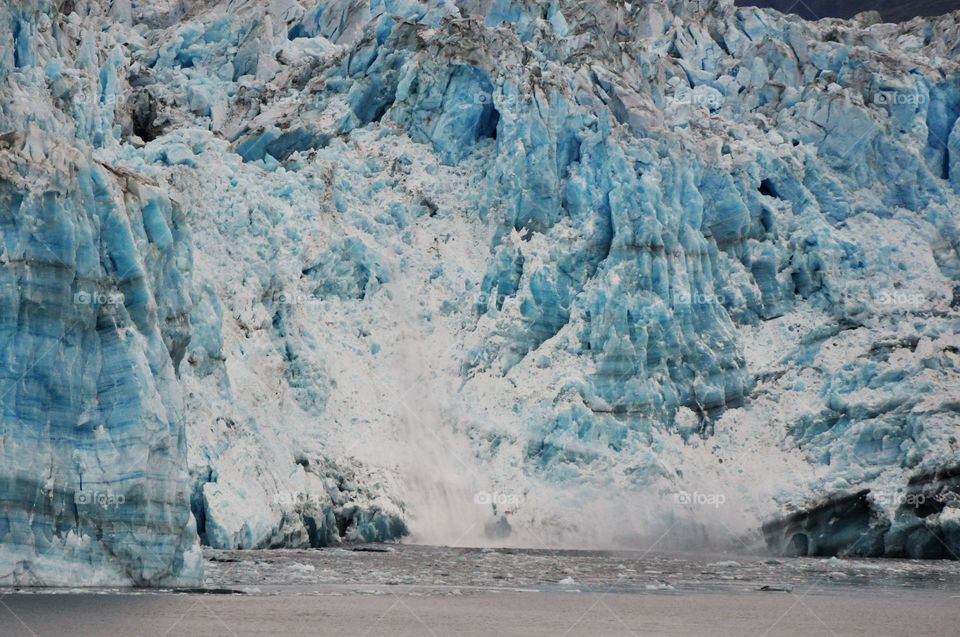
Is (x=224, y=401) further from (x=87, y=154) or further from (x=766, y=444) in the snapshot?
(x=766, y=444)

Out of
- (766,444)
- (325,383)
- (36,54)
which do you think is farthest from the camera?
(766,444)

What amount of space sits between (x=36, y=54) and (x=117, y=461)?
718 inches

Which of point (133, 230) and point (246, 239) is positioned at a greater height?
point (246, 239)

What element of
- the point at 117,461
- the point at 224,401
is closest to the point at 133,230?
the point at 117,461

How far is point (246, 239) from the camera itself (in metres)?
39.9
